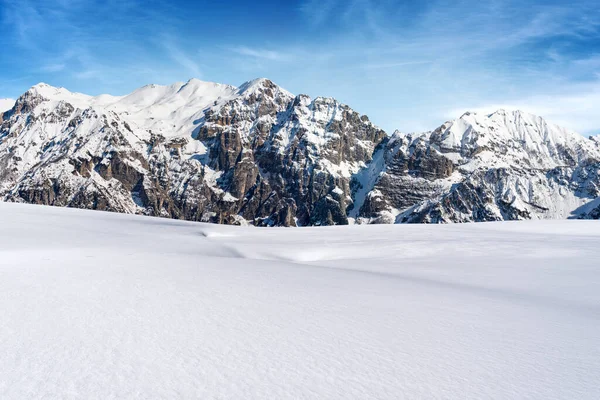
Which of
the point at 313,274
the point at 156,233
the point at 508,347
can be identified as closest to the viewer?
the point at 508,347

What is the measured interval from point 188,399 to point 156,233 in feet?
68.0

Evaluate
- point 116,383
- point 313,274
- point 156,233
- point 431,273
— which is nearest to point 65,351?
point 116,383

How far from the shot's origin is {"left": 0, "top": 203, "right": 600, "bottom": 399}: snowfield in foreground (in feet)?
14.8

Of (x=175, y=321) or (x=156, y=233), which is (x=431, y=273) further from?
(x=156, y=233)

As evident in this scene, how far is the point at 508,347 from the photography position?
6.17 m

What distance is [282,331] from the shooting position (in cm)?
622

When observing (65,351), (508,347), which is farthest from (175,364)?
(508,347)

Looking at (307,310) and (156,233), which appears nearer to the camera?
(307,310)

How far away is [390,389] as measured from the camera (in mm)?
4512

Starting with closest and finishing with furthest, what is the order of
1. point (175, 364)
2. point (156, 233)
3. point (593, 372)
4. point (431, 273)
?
1. point (175, 364)
2. point (593, 372)
3. point (431, 273)
4. point (156, 233)

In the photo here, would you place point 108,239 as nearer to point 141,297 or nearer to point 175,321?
point 141,297

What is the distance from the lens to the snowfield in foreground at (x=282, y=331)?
451 cm

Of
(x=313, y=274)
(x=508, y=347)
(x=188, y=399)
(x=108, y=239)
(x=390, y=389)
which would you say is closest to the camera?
(x=188, y=399)

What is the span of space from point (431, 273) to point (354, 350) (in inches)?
362
